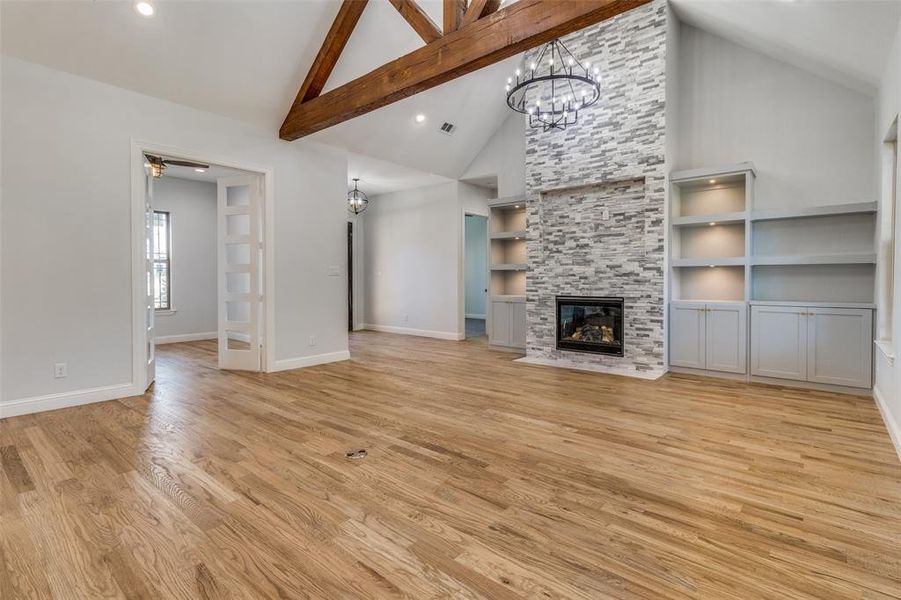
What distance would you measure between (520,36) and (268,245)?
151 inches

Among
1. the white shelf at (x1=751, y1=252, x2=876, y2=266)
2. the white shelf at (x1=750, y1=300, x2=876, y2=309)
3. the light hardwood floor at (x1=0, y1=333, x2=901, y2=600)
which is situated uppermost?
the white shelf at (x1=751, y1=252, x2=876, y2=266)

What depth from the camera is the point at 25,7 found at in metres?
3.40

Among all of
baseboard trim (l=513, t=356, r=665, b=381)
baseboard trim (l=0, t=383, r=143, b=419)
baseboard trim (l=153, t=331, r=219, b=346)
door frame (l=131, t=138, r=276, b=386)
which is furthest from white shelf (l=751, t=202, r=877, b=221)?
baseboard trim (l=153, t=331, r=219, b=346)

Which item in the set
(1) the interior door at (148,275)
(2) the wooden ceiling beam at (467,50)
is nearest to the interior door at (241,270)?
(1) the interior door at (148,275)

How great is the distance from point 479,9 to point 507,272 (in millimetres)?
4624

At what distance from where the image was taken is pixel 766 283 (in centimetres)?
512

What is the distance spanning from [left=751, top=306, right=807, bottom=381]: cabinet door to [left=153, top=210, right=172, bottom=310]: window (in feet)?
30.3

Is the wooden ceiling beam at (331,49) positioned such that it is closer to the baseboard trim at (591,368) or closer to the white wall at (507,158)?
the white wall at (507,158)

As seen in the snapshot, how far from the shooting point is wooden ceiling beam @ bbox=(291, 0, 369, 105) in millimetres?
4637

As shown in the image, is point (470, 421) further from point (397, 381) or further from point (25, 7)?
point (25, 7)

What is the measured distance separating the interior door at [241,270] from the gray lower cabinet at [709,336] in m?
5.23

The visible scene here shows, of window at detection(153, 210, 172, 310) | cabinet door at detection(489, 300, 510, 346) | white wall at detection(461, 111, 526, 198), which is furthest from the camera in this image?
window at detection(153, 210, 172, 310)

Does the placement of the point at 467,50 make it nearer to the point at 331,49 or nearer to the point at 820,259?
the point at 331,49

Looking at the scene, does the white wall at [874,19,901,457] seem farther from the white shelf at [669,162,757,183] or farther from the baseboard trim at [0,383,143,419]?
the baseboard trim at [0,383,143,419]
